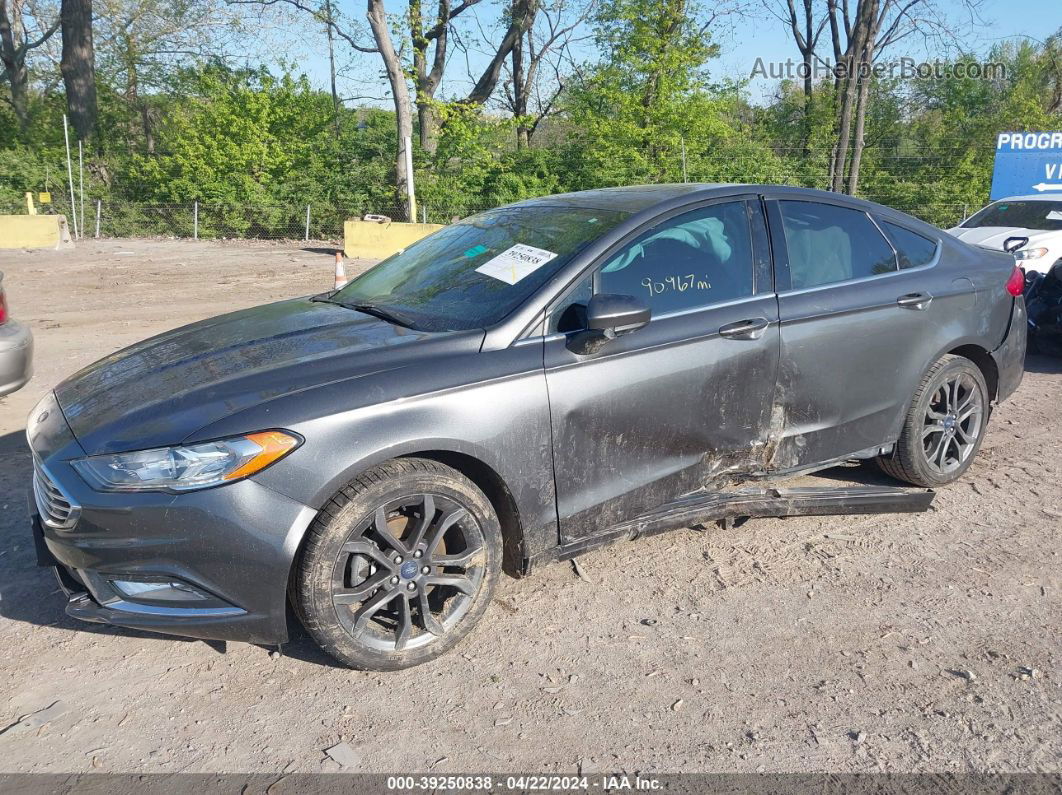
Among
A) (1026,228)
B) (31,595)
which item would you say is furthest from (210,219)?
(31,595)

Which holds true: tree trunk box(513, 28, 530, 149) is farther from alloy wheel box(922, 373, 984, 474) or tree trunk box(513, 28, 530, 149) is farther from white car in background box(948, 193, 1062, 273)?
alloy wheel box(922, 373, 984, 474)

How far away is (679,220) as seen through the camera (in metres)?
3.89

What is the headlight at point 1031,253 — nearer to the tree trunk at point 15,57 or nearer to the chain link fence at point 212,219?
the chain link fence at point 212,219

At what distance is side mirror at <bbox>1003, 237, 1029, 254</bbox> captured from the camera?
9.69m

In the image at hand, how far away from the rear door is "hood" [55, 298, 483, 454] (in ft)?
5.32

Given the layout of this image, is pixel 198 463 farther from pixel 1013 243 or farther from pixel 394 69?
pixel 394 69

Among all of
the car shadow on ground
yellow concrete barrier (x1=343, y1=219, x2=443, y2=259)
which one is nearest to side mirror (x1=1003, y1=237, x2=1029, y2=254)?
the car shadow on ground

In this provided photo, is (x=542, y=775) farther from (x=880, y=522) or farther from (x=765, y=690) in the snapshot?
(x=880, y=522)

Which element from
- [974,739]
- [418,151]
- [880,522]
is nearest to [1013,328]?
[880,522]

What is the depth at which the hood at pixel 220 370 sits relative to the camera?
116 inches

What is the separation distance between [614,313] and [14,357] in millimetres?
3776

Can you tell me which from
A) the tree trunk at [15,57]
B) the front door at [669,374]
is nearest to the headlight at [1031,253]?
the front door at [669,374]

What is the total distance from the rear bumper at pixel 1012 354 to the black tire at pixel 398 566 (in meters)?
3.31

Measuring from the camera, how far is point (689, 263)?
386 centimetres
